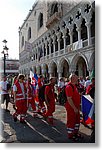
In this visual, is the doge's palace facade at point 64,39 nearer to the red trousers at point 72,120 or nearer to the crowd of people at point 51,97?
the crowd of people at point 51,97

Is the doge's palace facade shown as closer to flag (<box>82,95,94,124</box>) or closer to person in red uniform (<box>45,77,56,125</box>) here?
person in red uniform (<box>45,77,56,125</box>)

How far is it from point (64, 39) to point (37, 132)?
46.1 feet

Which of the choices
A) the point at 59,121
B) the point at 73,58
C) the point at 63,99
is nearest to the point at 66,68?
the point at 73,58

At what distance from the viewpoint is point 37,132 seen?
4918mm

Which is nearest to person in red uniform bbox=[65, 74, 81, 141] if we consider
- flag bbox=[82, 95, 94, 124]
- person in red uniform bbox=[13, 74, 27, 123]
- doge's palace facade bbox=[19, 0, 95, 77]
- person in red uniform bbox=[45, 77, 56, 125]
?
flag bbox=[82, 95, 94, 124]

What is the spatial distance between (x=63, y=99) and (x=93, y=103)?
2.05 ft

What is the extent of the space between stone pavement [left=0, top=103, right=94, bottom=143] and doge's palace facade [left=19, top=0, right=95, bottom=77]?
500cm

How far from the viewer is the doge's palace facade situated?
1411 centimetres

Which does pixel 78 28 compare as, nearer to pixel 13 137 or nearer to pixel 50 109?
pixel 50 109

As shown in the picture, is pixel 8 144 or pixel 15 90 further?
pixel 15 90

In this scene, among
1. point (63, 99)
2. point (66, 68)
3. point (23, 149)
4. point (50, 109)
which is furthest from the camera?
point (66, 68)

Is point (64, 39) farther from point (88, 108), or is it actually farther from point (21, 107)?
point (88, 108)

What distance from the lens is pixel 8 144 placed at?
3.85m

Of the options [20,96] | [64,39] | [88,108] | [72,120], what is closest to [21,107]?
[20,96]
